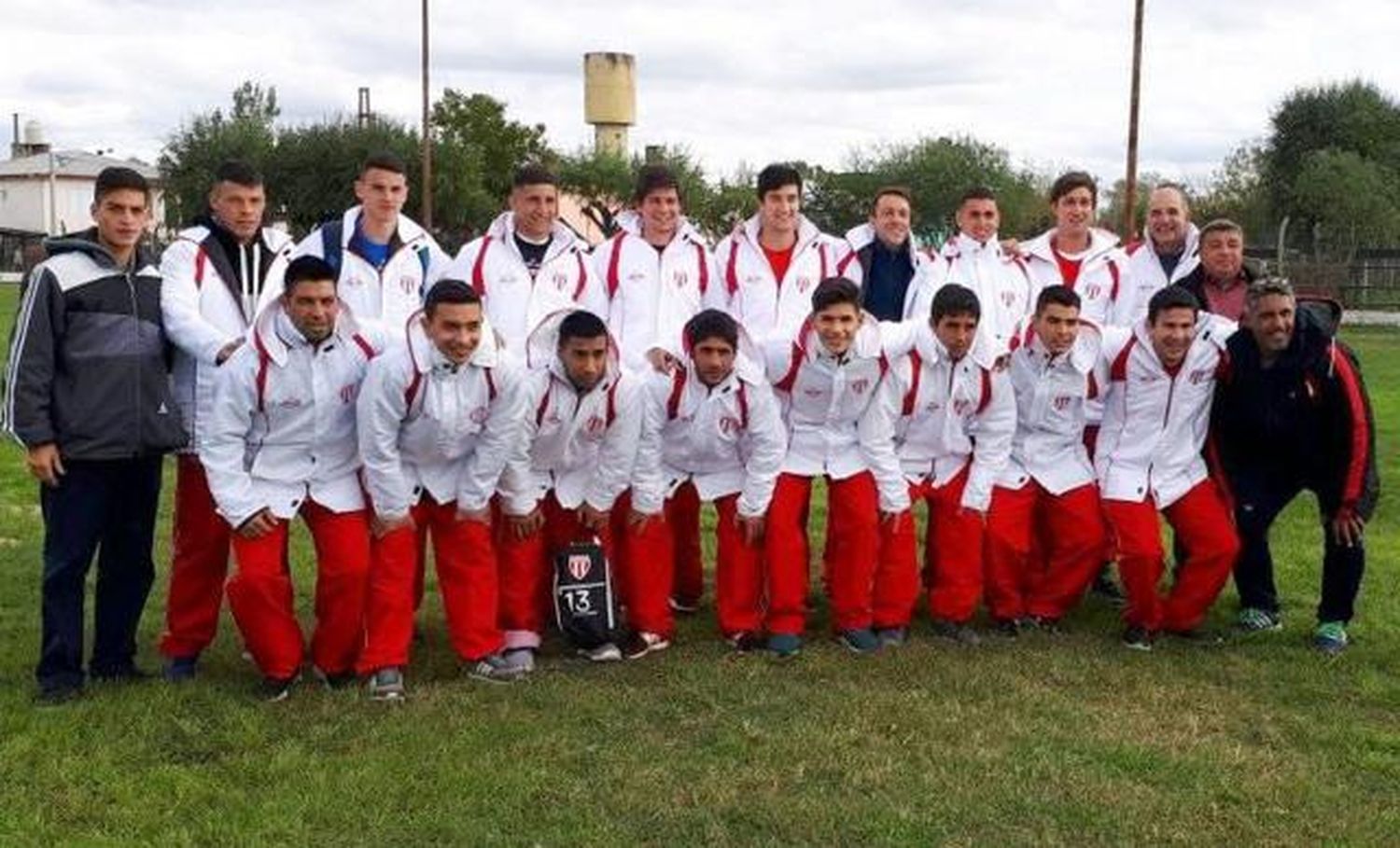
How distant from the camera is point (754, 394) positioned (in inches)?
255

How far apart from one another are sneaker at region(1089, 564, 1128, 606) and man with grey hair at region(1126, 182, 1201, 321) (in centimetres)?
147

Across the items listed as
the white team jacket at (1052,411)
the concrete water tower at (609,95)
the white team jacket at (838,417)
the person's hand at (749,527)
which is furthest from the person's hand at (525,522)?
the concrete water tower at (609,95)

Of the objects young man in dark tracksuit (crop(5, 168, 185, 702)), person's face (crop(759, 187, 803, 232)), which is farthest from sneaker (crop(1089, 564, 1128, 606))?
young man in dark tracksuit (crop(5, 168, 185, 702))

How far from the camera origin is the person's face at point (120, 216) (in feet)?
18.6

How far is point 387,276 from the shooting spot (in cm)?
648

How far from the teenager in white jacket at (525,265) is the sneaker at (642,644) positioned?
1.53 meters

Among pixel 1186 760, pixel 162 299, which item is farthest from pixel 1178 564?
pixel 162 299

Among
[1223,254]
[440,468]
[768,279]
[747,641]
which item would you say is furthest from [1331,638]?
[440,468]

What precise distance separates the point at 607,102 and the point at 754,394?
199 feet

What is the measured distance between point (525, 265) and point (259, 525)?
195 centimetres

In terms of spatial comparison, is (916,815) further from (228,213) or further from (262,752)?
(228,213)

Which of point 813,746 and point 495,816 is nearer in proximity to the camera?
point 495,816

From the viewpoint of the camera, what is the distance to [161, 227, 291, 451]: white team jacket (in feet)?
19.0

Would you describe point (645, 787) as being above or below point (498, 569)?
below
